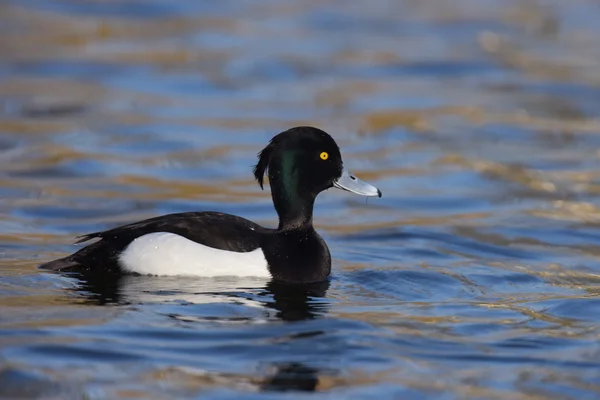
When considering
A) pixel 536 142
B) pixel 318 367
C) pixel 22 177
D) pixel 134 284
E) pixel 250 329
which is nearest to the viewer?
pixel 318 367

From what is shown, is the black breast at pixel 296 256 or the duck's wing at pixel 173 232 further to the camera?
the black breast at pixel 296 256

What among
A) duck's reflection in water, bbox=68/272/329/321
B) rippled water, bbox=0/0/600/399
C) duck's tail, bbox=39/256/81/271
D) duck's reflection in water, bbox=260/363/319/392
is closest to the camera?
duck's reflection in water, bbox=260/363/319/392

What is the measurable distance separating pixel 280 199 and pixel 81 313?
1963 millimetres

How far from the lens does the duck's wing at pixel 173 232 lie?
863cm

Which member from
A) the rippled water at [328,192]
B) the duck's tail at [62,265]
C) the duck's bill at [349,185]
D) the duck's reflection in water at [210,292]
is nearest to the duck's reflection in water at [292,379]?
the rippled water at [328,192]

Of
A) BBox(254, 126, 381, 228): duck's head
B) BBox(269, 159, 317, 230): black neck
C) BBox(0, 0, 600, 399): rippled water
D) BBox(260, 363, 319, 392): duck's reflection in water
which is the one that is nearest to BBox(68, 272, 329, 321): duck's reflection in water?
BBox(0, 0, 600, 399): rippled water

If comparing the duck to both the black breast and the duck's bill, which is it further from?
the duck's bill

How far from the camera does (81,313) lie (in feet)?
25.5

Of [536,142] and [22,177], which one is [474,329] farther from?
[536,142]

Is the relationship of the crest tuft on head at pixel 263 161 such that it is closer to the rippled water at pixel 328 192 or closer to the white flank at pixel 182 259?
the white flank at pixel 182 259

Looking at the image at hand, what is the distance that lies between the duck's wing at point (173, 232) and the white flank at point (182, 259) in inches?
1.6

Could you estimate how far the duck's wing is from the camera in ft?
28.3

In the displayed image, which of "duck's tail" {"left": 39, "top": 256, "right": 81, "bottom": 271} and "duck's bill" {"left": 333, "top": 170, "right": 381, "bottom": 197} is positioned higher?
"duck's bill" {"left": 333, "top": 170, "right": 381, "bottom": 197}

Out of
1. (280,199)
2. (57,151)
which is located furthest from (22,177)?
(280,199)
